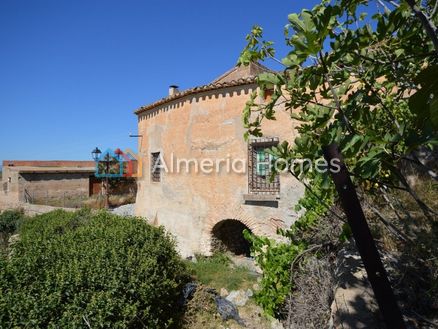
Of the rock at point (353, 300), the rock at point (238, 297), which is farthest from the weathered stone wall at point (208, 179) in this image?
the rock at point (353, 300)

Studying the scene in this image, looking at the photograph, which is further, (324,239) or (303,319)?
(324,239)

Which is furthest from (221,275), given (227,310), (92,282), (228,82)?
(228,82)

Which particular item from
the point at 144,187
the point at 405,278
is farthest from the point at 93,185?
the point at 405,278

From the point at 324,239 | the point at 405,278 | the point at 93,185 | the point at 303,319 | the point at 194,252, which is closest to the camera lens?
the point at 405,278

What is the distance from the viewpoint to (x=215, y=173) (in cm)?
891

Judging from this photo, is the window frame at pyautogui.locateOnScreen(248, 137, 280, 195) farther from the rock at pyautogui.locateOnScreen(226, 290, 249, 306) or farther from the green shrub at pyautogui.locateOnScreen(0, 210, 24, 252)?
the green shrub at pyautogui.locateOnScreen(0, 210, 24, 252)

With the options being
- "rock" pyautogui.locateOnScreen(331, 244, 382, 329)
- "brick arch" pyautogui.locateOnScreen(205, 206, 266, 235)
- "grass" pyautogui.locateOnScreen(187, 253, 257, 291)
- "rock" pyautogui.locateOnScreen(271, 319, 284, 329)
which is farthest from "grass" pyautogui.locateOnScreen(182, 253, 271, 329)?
"rock" pyautogui.locateOnScreen(331, 244, 382, 329)

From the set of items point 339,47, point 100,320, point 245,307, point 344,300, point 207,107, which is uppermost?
point 207,107

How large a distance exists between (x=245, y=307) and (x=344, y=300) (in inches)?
137

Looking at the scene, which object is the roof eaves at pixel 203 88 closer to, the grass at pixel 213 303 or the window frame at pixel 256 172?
the window frame at pixel 256 172

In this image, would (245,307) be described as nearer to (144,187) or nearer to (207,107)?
(207,107)

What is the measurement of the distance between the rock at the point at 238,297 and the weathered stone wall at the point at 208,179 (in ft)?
6.01

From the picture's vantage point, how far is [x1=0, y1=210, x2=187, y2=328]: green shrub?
12.4 ft

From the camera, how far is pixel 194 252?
9.48m
